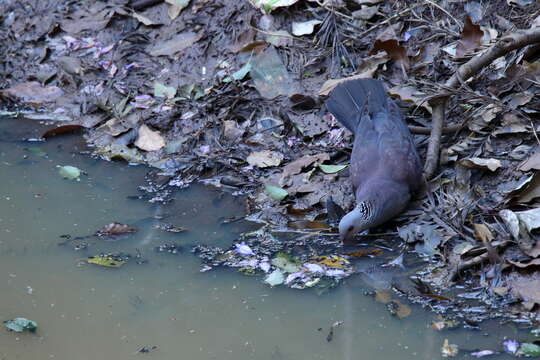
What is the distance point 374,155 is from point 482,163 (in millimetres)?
783

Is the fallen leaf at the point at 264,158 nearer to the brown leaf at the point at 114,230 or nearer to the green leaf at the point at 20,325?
the brown leaf at the point at 114,230

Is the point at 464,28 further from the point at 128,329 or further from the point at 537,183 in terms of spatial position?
the point at 128,329

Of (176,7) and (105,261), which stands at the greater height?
(176,7)

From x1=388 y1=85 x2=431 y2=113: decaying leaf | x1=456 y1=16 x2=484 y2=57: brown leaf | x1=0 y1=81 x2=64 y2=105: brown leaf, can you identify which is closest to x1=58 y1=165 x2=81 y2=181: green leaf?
x1=0 y1=81 x2=64 y2=105: brown leaf

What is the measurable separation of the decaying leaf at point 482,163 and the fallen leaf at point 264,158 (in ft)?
5.17

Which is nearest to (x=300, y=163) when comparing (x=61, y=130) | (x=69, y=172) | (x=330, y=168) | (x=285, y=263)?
(x=330, y=168)

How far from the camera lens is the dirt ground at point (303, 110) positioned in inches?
177

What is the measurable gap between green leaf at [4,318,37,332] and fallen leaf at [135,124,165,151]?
8.46ft

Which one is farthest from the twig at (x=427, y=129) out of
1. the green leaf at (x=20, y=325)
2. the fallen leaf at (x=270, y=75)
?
the green leaf at (x=20, y=325)

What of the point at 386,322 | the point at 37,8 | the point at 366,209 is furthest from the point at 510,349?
the point at 37,8

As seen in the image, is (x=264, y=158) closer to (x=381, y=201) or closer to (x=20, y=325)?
(x=381, y=201)

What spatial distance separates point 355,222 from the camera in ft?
15.6

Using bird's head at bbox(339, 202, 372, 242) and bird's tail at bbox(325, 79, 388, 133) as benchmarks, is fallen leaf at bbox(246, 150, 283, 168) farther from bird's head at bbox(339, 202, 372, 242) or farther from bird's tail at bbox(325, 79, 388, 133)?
bird's head at bbox(339, 202, 372, 242)

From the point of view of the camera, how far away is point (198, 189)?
578 cm
